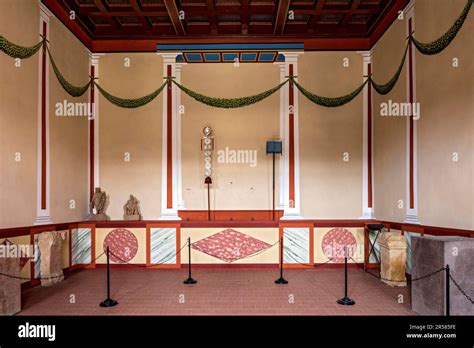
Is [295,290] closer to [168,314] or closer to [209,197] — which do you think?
[168,314]

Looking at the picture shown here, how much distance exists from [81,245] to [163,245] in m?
1.89

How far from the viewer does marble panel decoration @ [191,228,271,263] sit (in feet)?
26.4

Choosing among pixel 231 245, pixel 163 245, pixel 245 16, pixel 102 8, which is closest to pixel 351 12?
pixel 245 16

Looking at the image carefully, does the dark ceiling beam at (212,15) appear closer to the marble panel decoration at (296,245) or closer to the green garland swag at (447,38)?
the green garland swag at (447,38)

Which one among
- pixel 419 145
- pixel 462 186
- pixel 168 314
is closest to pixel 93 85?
pixel 168 314

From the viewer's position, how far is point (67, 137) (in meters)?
7.86

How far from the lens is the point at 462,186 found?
530 centimetres

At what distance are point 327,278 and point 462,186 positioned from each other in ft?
10.2

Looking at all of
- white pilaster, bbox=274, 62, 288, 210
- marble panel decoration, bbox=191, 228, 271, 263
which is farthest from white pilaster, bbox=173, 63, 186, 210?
white pilaster, bbox=274, 62, 288, 210

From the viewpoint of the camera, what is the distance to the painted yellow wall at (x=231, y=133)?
9.12m

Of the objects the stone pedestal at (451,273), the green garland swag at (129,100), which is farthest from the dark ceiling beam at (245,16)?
the stone pedestal at (451,273)

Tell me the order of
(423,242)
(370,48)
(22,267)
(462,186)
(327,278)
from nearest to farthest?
(423,242) < (462,186) < (22,267) < (327,278) < (370,48)

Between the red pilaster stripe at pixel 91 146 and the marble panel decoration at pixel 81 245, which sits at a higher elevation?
the red pilaster stripe at pixel 91 146

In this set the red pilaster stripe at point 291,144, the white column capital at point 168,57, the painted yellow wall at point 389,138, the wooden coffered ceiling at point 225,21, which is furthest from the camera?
the white column capital at point 168,57
